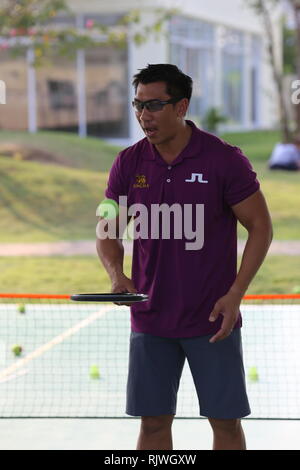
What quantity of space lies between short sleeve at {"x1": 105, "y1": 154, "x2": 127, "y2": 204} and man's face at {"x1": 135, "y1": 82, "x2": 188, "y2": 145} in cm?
20

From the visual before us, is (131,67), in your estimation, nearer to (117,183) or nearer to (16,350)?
(16,350)

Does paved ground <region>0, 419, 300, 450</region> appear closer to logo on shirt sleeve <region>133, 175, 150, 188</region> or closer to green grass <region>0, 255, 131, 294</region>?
logo on shirt sleeve <region>133, 175, 150, 188</region>

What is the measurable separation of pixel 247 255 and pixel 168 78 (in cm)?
81

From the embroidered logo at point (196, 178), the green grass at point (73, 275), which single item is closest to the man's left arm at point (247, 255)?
the embroidered logo at point (196, 178)

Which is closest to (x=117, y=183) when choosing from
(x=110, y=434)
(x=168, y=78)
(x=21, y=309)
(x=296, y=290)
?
(x=168, y=78)

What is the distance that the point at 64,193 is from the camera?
19.3 metres

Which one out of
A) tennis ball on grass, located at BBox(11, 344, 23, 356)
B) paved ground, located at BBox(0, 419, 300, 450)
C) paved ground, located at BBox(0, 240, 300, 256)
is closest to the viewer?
paved ground, located at BBox(0, 419, 300, 450)

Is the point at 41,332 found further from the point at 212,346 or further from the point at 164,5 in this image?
the point at 164,5

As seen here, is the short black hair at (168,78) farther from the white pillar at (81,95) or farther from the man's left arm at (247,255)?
the white pillar at (81,95)

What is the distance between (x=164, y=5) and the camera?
1144 inches

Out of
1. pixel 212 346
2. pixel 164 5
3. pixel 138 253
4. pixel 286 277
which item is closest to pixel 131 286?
pixel 138 253

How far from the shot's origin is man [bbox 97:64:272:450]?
412cm

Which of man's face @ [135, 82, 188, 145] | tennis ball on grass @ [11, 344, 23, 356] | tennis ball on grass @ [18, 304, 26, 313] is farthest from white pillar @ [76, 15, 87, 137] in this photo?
man's face @ [135, 82, 188, 145]

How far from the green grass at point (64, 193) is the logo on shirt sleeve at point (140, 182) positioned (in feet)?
36.2
